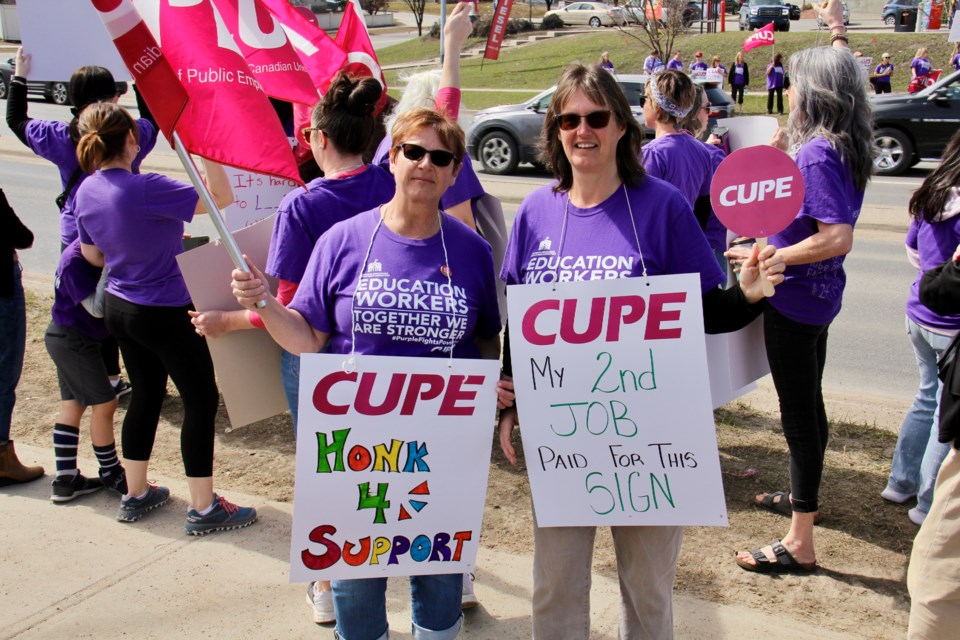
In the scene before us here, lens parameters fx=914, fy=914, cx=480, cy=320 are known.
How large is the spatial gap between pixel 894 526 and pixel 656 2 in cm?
2982

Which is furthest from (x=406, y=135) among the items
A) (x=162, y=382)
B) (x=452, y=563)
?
(x=162, y=382)

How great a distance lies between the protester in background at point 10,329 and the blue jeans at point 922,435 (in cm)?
418

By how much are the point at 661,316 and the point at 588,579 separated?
0.84 m

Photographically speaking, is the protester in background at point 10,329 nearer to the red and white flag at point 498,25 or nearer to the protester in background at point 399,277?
the protester in background at point 399,277

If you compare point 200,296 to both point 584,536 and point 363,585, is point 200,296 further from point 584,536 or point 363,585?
point 584,536

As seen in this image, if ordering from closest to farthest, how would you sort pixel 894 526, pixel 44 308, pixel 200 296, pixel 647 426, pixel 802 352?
pixel 647 426 → pixel 200 296 → pixel 802 352 → pixel 894 526 → pixel 44 308

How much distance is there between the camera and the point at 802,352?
11.6 feet

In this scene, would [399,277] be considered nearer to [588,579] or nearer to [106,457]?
[588,579]

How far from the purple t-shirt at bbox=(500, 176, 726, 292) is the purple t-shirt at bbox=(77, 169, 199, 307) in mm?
1807

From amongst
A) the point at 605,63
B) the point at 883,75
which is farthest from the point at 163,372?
the point at 883,75

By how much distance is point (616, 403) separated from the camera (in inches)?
103

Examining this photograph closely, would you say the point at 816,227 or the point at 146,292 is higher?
the point at 816,227

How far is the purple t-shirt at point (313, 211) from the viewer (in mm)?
3113

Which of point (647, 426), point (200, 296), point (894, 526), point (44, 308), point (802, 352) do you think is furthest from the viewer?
point (44, 308)
